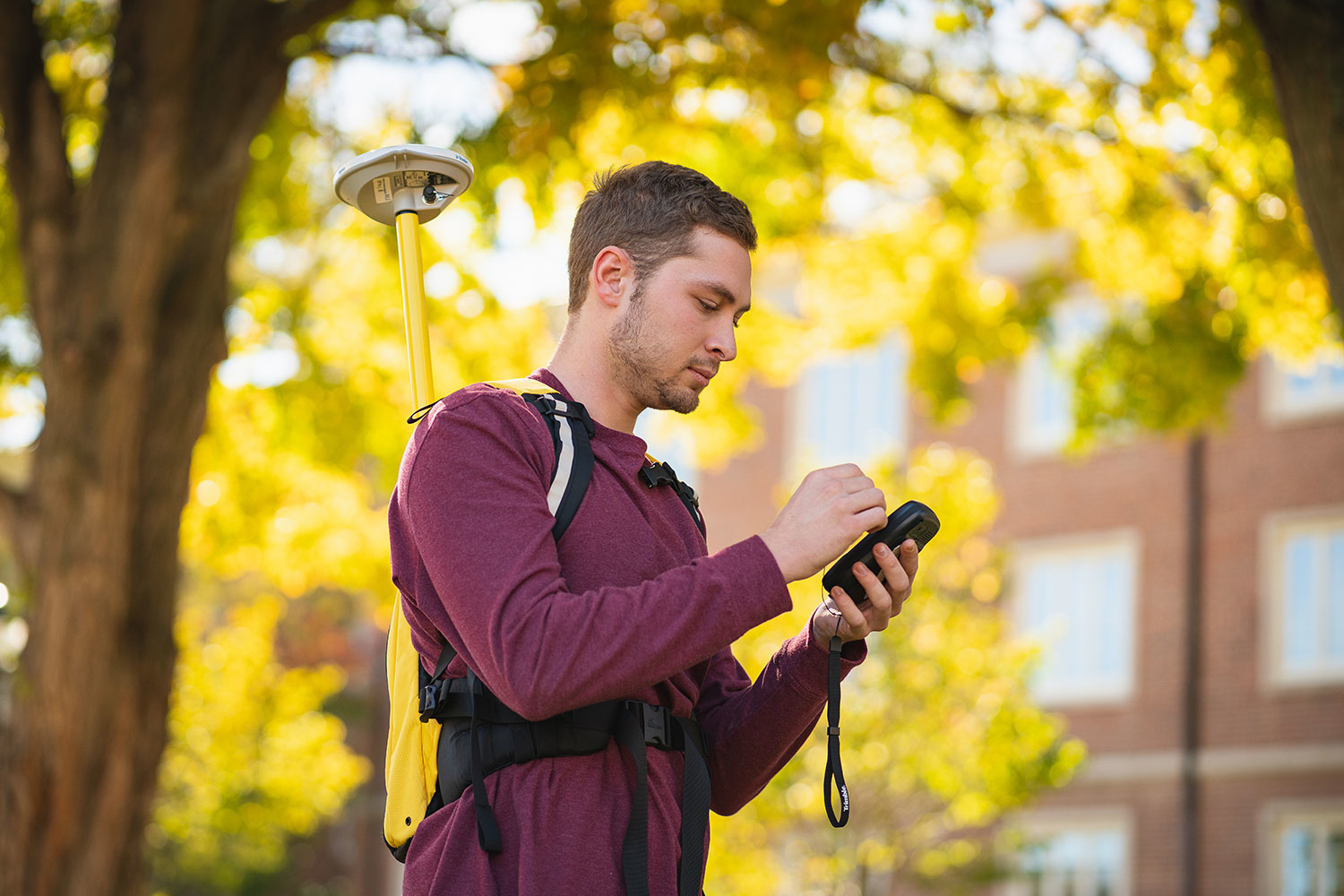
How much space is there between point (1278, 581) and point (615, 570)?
17.0 m

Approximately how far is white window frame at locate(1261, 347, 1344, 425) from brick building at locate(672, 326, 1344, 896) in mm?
21

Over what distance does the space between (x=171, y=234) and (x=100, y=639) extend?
1890 millimetres

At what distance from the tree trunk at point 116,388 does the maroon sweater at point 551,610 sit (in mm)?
5041

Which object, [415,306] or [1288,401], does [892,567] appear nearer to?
[415,306]

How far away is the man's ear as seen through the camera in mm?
2721

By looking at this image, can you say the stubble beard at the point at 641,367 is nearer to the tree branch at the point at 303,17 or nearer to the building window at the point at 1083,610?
the tree branch at the point at 303,17

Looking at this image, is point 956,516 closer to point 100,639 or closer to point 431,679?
point 100,639

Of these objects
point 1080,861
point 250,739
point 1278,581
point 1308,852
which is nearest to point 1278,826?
point 1308,852

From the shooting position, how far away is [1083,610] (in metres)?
19.5

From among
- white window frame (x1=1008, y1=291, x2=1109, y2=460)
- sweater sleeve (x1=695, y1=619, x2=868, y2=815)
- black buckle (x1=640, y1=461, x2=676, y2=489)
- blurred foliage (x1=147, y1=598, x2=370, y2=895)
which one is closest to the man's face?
black buckle (x1=640, y1=461, x2=676, y2=489)

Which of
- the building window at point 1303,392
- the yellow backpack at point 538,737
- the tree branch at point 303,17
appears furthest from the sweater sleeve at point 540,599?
the building window at point 1303,392

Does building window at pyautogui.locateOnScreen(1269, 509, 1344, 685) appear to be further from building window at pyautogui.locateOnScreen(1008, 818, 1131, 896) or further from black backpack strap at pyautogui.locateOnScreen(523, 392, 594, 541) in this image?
black backpack strap at pyautogui.locateOnScreen(523, 392, 594, 541)

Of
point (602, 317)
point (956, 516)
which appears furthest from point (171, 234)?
point (956, 516)

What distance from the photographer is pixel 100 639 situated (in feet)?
23.6
